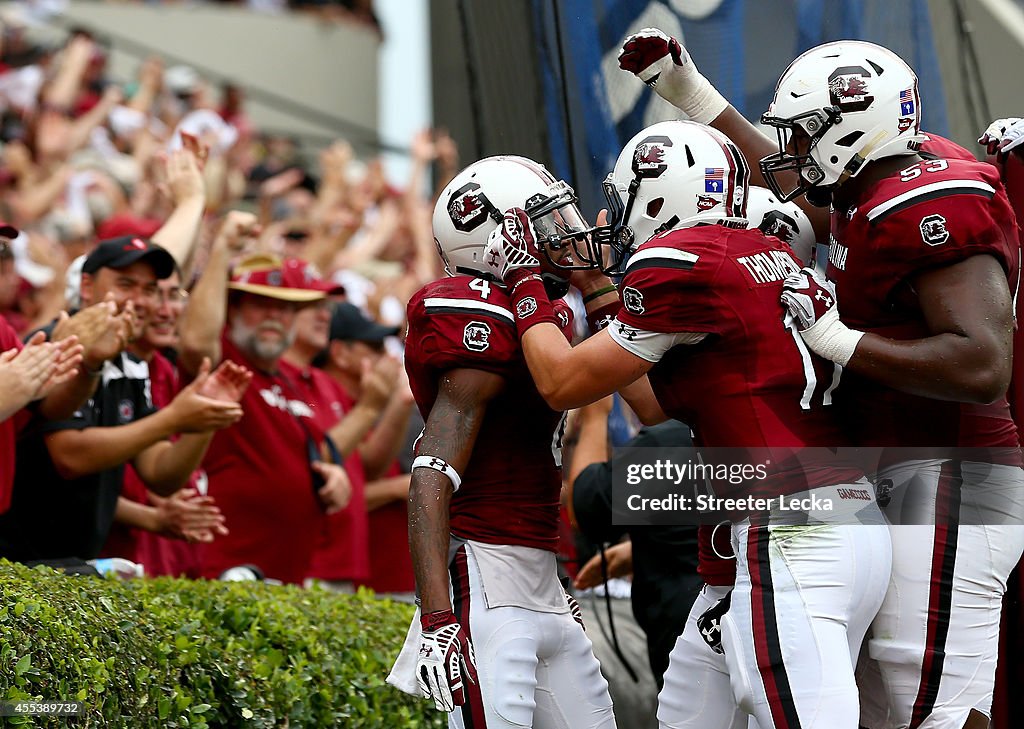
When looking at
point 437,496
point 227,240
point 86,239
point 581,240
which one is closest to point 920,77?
point 581,240

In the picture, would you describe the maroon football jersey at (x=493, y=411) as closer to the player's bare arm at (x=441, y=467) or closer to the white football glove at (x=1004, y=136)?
the player's bare arm at (x=441, y=467)

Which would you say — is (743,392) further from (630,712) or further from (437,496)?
(630,712)

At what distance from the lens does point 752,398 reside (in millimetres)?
3719

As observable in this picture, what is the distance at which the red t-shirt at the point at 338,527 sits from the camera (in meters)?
7.30

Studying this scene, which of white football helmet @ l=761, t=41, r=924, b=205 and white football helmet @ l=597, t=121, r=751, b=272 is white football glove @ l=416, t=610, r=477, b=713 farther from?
white football helmet @ l=761, t=41, r=924, b=205

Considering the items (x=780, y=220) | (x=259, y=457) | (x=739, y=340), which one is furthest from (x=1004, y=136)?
(x=259, y=457)

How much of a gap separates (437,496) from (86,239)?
6206 millimetres

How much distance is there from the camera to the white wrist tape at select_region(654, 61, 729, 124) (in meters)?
4.67

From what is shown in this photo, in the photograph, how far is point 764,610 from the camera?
144 inches

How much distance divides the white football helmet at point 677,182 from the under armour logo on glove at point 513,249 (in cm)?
27

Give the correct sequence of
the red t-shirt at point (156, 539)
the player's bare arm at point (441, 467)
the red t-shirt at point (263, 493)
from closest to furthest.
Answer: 1. the player's bare arm at point (441, 467)
2. the red t-shirt at point (156, 539)
3. the red t-shirt at point (263, 493)

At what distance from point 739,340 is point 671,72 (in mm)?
1277

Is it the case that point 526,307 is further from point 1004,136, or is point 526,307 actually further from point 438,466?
point 1004,136

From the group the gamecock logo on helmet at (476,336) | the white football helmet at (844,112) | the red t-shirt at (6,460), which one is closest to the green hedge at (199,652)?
the red t-shirt at (6,460)
